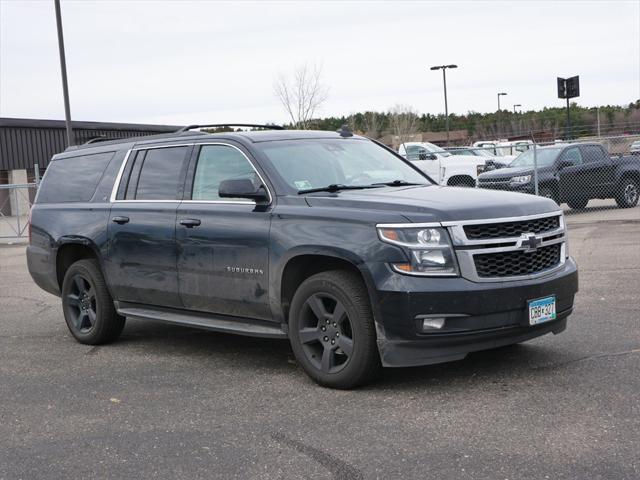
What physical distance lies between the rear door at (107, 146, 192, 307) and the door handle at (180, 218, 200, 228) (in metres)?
0.15

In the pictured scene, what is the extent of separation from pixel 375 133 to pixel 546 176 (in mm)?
52049

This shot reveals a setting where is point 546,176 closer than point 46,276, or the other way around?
point 46,276

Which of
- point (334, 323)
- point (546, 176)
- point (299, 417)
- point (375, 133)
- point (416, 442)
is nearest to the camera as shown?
point (416, 442)

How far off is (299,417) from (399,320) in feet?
2.91

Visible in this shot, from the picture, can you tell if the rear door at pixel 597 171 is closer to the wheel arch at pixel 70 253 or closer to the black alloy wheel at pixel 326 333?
the wheel arch at pixel 70 253

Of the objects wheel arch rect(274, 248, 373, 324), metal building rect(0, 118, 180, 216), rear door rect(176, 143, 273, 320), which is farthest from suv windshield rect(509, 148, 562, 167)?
metal building rect(0, 118, 180, 216)

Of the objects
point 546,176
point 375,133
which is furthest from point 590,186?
point 375,133

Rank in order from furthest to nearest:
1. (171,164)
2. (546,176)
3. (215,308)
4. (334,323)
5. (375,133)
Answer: (375,133) → (546,176) → (171,164) → (215,308) → (334,323)

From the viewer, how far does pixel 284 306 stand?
20.6 feet

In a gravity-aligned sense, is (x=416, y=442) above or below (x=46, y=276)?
below

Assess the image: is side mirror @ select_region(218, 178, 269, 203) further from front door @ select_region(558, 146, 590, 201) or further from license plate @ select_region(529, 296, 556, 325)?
front door @ select_region(558, 146, 590, 201)

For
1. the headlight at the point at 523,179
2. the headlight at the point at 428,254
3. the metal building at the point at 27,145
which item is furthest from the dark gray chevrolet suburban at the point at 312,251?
the metal building at the point at 27,145

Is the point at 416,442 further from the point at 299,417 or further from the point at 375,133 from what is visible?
the point at 375,133

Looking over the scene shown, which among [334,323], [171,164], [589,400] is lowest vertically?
[589,400]
